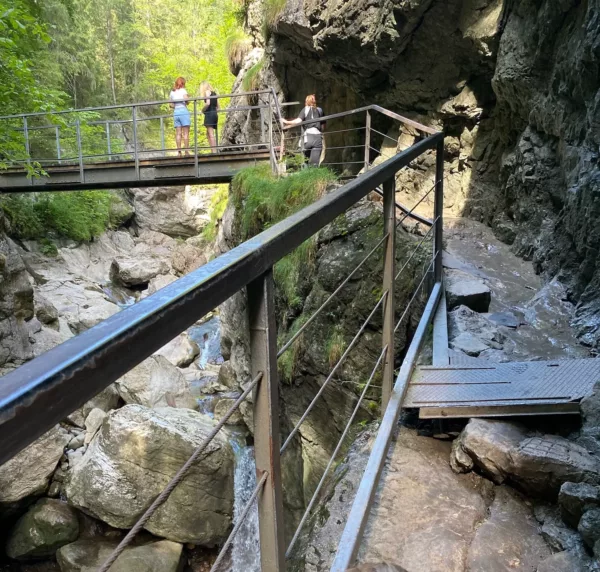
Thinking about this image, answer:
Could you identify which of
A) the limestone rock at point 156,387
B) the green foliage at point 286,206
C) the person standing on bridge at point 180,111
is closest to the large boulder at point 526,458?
the green foliage at point 286,206

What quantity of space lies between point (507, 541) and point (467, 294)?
9.07ft

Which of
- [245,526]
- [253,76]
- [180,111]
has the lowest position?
[245,526]

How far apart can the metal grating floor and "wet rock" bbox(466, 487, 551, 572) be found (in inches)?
17.3

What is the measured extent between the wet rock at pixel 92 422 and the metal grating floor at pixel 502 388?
23.0 ft

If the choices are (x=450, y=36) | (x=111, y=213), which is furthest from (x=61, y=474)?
(x=111, y=213)

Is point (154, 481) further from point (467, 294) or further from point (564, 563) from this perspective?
point (564, 563)

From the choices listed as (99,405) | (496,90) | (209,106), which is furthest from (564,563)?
(209,106)

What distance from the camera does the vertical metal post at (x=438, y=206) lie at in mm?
3568

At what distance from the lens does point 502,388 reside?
7.82 ft

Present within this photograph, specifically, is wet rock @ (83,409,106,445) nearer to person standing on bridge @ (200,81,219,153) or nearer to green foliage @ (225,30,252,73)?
person standing on bridge @ (200,81,219,153)

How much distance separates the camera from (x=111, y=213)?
2119 cm

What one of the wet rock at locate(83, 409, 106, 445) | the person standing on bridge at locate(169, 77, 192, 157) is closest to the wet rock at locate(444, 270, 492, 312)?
the wet rock at locate(83, 409, 106, 445)

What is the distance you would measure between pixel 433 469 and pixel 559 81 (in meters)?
5.43

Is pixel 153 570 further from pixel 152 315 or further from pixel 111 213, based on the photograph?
pixel 111 213
